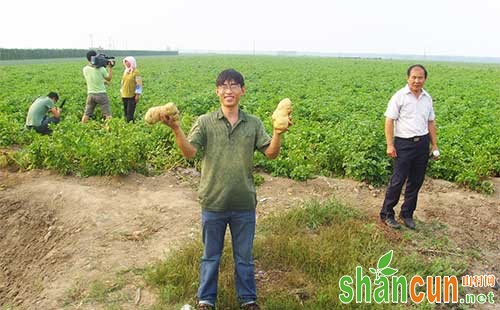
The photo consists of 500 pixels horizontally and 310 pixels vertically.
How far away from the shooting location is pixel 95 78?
9.85 metres

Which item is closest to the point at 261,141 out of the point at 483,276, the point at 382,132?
the point at 483,276

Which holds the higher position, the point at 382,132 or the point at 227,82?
the point at 227,82

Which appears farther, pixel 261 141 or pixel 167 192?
pixel 167 192

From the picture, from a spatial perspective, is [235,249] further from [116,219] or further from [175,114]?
[116,219]

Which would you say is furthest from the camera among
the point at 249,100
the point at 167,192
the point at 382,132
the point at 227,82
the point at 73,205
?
the point at 249,100

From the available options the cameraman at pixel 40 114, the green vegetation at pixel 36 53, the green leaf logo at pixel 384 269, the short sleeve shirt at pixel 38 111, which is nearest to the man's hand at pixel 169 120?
the green leaf logo at pixel 384 269

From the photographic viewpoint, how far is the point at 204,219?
3.88m

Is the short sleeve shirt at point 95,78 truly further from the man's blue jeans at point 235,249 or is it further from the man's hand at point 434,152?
the man's hand at point 434,152

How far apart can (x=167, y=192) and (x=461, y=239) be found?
402cm

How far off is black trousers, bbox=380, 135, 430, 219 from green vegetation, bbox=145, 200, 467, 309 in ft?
1.10

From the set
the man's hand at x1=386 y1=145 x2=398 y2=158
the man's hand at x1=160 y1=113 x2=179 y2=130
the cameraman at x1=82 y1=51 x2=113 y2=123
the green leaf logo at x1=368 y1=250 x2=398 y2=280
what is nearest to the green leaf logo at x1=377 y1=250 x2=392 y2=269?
the green leaf logo at x1=368 y1=250 x2=398 y2=280

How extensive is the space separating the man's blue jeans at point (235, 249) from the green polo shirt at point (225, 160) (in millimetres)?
99

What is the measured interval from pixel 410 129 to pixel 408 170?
1.64 ft

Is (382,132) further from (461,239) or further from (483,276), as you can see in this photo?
(483,276)
